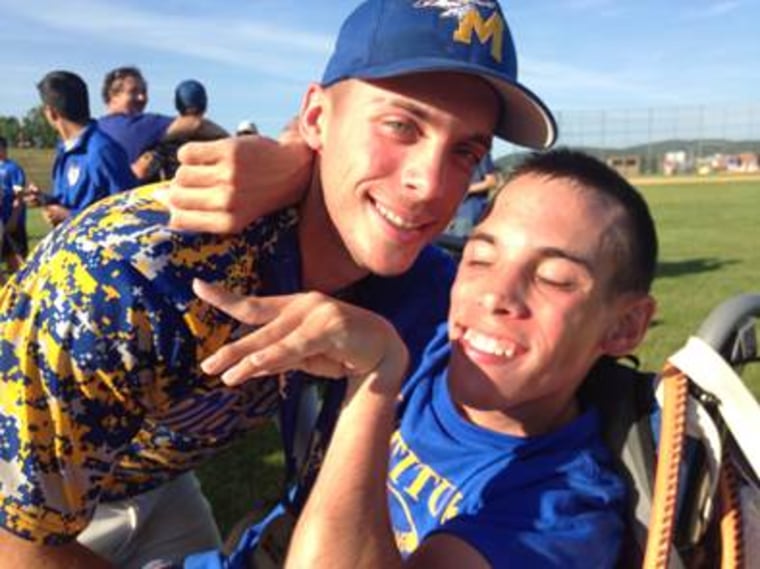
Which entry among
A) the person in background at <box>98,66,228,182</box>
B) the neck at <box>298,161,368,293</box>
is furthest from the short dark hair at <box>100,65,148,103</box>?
the neck at <box>298,161,368,293</box>

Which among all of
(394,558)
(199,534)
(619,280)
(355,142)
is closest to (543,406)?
(619,280)

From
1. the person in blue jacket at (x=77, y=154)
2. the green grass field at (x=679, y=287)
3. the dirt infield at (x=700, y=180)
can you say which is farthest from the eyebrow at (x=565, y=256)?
the dirt infield at (x=700, y=180)

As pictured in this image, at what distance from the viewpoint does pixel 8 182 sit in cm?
1239

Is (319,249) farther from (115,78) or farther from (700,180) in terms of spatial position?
(700,180)

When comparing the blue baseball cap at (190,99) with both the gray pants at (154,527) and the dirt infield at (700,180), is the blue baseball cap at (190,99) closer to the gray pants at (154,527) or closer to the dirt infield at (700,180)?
the gray pants at (154,527)

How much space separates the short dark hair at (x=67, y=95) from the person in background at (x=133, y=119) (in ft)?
1.37

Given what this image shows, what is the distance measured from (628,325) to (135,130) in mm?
6008

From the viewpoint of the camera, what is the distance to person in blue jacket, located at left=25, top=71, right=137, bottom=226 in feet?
21.8

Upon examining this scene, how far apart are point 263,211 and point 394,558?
76 cm

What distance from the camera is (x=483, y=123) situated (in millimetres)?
2088

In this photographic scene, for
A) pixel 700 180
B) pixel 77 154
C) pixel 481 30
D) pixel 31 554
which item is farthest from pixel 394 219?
pixel 700 180

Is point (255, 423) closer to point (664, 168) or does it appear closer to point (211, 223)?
point (211, 223)

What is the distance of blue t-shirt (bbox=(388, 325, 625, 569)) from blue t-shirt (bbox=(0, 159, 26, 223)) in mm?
10642

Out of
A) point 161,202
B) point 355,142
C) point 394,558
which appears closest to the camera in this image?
point 394,558
